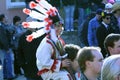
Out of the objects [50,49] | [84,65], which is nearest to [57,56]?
[50,49]

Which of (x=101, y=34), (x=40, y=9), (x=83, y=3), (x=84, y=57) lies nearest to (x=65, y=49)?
(x=40, y=9)

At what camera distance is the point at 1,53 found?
11062mm

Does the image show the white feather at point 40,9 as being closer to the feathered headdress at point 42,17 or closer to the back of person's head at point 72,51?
the feathered headdress at point 42,17

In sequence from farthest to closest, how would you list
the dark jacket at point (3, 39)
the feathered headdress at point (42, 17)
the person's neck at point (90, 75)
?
the dark jacket at point (3, 39)
the feathered headdress at point (42, 17)
the person's neck at point (90, 75)

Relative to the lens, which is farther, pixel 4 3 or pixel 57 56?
pixel 4 3

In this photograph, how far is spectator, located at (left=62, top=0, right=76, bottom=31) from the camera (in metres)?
14.9

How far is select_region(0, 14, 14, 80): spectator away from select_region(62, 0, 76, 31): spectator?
403cm

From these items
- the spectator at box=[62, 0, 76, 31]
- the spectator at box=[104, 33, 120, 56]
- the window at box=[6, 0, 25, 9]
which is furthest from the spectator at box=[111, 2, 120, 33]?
the window at box=[6, 0, 25, 9]

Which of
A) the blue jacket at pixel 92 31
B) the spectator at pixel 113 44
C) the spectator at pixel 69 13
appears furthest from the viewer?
the spectator at pixel 69 13

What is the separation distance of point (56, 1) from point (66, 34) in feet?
4.12

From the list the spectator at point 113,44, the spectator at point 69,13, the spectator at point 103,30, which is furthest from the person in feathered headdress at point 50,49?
the spectator at point 69,13

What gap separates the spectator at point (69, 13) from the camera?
14.9 meters

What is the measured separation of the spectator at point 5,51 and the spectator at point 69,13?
4027 millimetres

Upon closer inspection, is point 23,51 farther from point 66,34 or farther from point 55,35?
point 66,34
